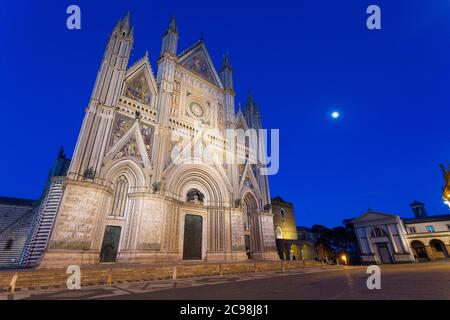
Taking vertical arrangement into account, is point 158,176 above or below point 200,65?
below

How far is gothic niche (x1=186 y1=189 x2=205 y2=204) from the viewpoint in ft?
60.0

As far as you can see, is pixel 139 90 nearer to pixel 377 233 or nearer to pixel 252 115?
pixel 252 115

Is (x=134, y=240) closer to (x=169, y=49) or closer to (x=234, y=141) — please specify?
(x=234, y=141)

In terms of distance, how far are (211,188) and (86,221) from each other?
1006cm

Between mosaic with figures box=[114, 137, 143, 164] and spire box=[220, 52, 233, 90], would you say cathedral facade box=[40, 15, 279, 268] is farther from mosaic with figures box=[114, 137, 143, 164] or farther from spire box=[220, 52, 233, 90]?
spire box=[220, 52, 233, 90]

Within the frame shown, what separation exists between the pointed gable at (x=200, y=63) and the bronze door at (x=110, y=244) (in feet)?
57.6

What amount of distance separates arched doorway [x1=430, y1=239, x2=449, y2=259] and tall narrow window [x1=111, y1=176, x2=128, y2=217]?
1853 inches

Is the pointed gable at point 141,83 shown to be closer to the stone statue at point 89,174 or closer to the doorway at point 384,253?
the stone statue at point 89,174

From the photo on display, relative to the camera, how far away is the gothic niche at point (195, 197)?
60.0 ft

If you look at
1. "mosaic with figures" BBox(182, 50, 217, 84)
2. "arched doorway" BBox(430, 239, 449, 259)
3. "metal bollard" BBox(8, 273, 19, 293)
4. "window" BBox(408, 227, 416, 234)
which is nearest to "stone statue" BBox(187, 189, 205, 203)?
"metal bollard" BBox(8, 273, 19, 293)

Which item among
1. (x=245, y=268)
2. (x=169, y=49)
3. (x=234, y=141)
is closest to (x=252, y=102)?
(x=234, y=141)

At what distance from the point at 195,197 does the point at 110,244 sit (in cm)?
718

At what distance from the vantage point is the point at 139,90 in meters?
18.0

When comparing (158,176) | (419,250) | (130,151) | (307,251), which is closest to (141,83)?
(130,151)
